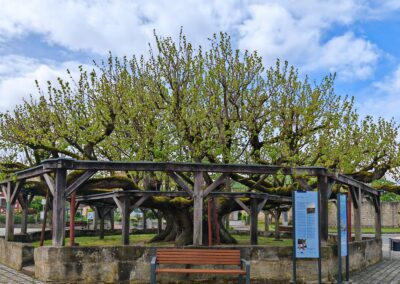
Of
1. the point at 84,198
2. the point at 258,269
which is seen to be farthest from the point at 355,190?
the point at 84,198

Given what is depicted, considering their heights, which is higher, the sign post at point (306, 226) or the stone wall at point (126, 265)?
the sign post at point (306, 226)

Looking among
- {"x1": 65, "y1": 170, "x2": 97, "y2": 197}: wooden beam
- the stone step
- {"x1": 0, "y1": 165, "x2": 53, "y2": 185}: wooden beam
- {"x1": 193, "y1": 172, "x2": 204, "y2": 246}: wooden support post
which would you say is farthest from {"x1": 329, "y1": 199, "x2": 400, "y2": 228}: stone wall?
{"x1": 65, "y1": 170, "x2": 97, "y2": 197}: wooden beam

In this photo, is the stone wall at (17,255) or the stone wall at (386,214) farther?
the stone wall at (386,214)

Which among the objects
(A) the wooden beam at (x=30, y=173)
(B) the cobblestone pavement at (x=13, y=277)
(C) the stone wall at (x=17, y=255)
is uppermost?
(A) the wooden beam at (x=30, y=173)

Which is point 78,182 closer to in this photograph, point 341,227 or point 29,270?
point 29,270

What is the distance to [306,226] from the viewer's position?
10.8 meters

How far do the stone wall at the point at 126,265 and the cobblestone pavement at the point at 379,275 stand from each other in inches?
52.3

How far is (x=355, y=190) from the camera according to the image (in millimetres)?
14977

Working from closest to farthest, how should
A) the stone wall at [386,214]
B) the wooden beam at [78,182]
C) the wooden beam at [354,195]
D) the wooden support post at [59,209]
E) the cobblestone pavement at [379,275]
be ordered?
the wooden support post at [59,209]
the wooden beam at [78,182]
the cobblestone pavement at [379,275]
the wooden beam at [354,195]
the stone wall at [386,214]

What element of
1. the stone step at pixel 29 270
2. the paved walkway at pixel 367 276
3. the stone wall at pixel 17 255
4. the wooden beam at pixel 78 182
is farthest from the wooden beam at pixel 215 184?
the stone wall at pixel 17 255

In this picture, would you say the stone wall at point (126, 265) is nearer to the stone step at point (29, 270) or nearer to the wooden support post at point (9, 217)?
the stone step at point (29, 270)

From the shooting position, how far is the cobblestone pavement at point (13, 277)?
10836 mm

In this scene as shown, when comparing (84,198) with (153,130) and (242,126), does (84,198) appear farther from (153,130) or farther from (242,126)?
(242,126)

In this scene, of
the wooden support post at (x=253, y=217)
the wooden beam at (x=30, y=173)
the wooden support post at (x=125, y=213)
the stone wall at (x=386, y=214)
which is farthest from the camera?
the stone wall at (x=386, y=214)
